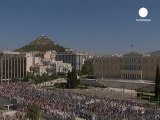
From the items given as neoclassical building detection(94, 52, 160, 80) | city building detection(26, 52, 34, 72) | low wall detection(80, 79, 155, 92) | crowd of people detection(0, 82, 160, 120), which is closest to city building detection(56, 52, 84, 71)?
city building detection(26, 52, 34, 72)

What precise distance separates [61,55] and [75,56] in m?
9.20

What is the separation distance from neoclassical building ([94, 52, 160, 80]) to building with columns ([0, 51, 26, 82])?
1888 cm

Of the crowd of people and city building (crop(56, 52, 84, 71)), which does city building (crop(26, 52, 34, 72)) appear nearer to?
city building (crop(56, 52, 84, 71))

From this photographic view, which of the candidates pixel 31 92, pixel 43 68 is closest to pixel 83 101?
pixel 31 92

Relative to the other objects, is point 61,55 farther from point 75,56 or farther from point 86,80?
point 86,80

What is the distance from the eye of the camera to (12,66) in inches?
3115

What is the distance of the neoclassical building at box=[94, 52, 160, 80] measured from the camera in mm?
60219

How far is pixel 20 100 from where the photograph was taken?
3756 centimetres

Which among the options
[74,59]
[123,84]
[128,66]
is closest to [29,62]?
[128,66]

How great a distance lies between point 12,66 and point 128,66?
28.4 metres

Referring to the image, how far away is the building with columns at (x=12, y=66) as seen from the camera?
78.4m

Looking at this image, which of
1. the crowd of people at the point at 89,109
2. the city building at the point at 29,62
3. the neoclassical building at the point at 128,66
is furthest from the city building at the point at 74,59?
the crowd of people at the point at 89,109

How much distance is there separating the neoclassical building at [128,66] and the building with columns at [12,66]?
18.9 m

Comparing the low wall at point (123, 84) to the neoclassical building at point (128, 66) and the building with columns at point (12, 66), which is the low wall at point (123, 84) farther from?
the building with columns at point (12, 66)
